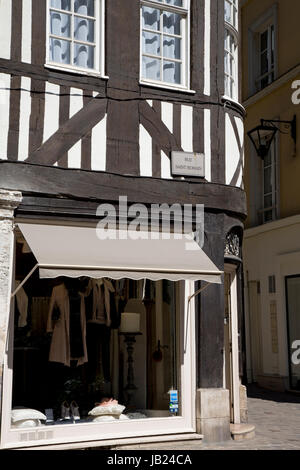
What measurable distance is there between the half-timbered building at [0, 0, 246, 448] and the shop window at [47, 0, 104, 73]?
0.02m

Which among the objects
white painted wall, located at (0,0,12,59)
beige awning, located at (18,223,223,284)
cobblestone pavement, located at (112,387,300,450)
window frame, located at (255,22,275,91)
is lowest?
cobblestone pavement, located at (112,387,300,450)

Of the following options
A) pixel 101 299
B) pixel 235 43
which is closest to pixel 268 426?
pixel 101 299

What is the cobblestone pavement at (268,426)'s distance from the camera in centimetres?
855

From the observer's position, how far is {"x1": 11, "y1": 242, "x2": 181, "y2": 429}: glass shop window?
8688 mm

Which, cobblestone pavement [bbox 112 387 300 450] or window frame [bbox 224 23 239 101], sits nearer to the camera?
cobblestone pavement [bbox 112 387 300 450]

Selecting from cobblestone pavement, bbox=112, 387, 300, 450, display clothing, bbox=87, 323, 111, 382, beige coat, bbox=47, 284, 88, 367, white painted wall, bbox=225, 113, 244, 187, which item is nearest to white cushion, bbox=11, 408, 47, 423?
beige coat, bbox=47, 284, 88, 367

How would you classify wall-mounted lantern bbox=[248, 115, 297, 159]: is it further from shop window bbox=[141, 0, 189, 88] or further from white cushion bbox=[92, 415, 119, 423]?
white cushion bbox=[92, 415, 119, 423]

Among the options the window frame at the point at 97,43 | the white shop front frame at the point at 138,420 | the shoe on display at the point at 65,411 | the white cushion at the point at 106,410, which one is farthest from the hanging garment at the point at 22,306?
the window frame at the point at 97,43

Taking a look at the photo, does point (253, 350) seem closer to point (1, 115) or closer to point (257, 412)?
point (257, 412)

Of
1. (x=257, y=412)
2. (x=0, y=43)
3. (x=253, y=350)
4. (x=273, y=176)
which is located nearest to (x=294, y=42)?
(x=273, y=176)

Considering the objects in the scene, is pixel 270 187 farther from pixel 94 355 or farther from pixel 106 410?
pixel 106 410

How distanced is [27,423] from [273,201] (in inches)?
404

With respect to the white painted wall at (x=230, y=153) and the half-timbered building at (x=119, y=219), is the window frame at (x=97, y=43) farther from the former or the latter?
the white painted wall at (x=230, y=153)

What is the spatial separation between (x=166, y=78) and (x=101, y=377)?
4.17 m
